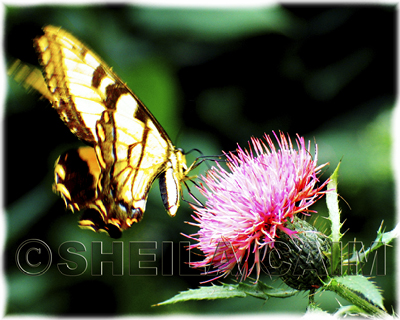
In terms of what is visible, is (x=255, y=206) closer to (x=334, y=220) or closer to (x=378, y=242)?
(x=334, y=220)

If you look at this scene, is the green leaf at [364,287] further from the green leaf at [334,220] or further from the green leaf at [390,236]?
the green leaf at [390,236]

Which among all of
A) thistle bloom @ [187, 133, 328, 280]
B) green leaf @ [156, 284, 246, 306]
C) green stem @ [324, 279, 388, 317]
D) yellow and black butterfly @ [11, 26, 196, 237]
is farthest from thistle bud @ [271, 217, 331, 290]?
yellow and black butterfly @ [11, 26, 196, 237]

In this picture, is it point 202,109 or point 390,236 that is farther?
point 202,109

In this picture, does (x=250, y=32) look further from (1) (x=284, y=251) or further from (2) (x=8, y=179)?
(2) (x=8, y=179)

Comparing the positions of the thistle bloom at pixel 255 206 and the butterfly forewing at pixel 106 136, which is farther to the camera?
the butterfly forewing at pixel 106 136

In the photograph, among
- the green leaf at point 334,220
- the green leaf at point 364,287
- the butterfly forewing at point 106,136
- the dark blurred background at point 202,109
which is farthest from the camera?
the dark blurred background at point 202,109

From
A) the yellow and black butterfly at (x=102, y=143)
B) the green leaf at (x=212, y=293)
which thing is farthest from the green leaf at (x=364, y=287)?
the yellow and black butterfly at (x=102, y=143)

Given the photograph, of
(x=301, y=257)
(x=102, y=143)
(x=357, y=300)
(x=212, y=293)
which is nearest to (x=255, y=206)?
(x=301, y=257)

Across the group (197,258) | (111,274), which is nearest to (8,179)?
(111,274)

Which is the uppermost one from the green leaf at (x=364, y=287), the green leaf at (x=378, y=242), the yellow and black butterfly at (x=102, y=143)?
the yellow and black butterfly at (x=102, y=143)
